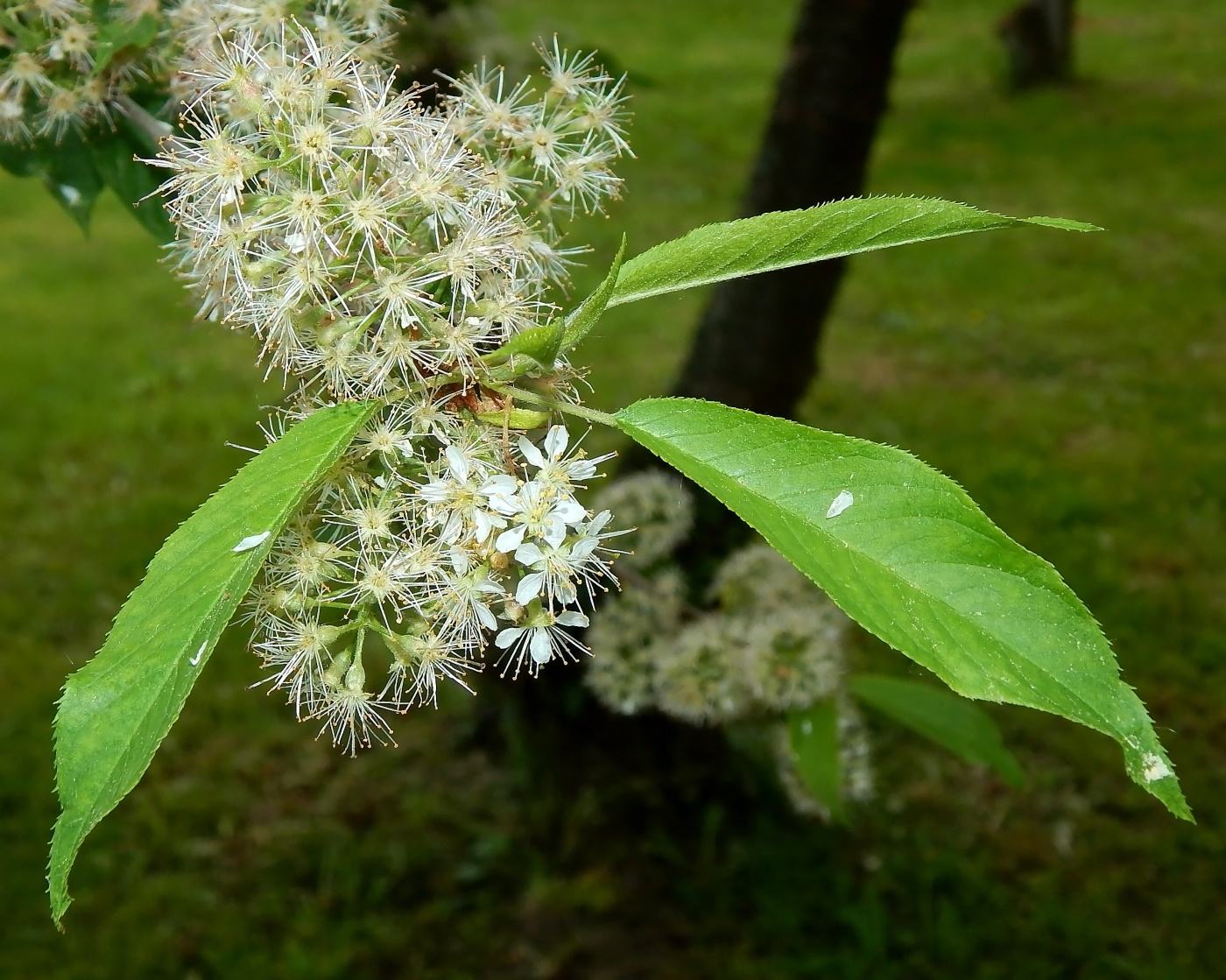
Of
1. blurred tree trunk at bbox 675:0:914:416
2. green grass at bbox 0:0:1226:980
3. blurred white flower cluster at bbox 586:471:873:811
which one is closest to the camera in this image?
blurred white flower cluster at bbox 586:471:873:811

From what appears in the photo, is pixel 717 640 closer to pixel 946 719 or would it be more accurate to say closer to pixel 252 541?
pixel 946 719

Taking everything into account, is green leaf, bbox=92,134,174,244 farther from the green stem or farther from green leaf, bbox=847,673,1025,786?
green leaf, bbox=847,673,1025,786

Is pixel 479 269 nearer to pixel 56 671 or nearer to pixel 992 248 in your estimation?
pixel 56 671

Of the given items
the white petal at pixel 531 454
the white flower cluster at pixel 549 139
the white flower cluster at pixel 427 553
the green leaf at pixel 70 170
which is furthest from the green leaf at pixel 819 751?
the green leaf at pixel 70 170

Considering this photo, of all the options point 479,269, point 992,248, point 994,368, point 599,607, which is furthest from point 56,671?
point 992,248

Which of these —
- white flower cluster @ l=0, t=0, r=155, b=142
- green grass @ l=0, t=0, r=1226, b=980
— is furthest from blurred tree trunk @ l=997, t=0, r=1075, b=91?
white flower cluster @ l=0, t=0, r=155, b=142

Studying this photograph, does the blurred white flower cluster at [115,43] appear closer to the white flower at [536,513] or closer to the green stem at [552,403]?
the green stem at [552,403]
